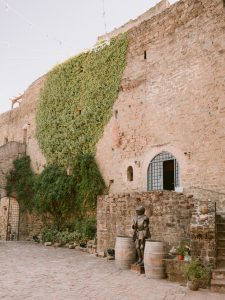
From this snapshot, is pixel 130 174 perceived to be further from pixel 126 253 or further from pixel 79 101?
pixel 126 253

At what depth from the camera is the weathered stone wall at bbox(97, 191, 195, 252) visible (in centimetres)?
869

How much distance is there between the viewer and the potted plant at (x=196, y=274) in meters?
6.31

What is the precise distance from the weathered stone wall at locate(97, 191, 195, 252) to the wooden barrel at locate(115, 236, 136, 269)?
0.94 meters

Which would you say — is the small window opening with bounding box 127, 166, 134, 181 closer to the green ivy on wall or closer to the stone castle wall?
the stone castle wall

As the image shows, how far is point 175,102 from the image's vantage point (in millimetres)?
12297

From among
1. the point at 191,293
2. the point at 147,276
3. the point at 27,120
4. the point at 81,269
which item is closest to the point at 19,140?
the point at 27,120

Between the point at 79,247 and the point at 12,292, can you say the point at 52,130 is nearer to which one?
the point at 79,247

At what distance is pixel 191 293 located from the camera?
19.8ft

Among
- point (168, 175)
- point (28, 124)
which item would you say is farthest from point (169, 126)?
point (28, 124)

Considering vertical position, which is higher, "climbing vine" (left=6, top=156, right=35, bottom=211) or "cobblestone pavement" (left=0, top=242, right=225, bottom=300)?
"climbing vine" (left=6, top=156, right=35, bottom=211)

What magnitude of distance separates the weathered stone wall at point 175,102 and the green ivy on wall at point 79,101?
612 millimetres

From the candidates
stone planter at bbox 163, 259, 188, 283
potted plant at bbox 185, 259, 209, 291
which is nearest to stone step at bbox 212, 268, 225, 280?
potted plant at bbox 185, 259, 209, 291

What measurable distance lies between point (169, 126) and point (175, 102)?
3.07 ft

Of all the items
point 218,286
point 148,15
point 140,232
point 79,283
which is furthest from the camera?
point 148,15
